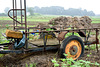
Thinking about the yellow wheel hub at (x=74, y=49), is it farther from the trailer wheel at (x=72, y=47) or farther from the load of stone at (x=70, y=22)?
the load of stone at (x=70, y=22)

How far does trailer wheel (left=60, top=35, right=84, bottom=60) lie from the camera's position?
433cm

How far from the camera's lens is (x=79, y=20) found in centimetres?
1605

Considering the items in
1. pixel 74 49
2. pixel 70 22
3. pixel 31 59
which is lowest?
pixel 31 59

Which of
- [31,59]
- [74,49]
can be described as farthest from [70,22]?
[31,59]

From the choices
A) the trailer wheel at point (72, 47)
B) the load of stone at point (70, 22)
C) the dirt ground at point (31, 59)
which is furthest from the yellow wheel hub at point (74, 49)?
the load of stone at point (70, 22)

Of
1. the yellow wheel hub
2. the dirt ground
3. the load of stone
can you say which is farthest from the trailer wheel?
the load of stone

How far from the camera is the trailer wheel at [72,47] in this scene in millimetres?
4332

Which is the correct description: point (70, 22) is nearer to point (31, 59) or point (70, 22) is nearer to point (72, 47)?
point (72, 47)

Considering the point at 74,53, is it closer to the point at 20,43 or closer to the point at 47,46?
the point at 47,46

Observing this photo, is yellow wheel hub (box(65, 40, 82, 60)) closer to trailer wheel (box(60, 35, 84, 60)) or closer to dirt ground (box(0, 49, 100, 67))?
trailer wheel (box(60, 35, 84, 60))

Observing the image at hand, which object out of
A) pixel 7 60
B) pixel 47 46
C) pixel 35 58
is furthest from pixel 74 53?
pixel 7 60

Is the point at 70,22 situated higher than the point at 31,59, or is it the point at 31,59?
the point at 70,22

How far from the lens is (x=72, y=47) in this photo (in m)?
4.53

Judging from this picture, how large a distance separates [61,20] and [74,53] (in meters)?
11.2
